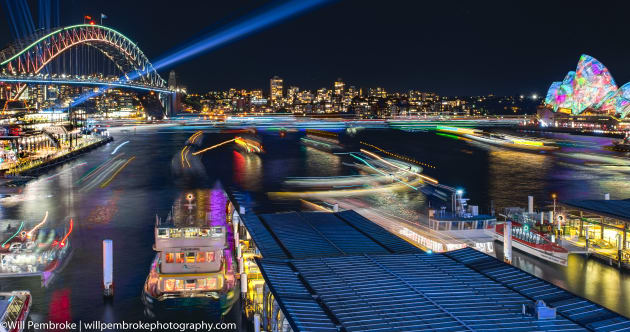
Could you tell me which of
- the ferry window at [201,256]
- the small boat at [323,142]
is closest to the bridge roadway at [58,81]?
the small boat at [323,142]

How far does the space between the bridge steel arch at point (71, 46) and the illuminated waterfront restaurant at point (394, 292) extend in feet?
163

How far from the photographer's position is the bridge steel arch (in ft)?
184

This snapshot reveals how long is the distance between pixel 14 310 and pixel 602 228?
43.7ft

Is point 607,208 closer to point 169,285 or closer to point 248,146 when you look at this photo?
point 169,285

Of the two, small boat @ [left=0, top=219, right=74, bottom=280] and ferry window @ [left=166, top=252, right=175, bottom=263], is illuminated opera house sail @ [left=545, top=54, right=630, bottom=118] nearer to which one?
small boat @ [left=0, top=219, right=74, bottom=280]

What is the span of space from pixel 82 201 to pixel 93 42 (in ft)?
183

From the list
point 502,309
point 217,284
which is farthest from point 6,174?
point 502,309

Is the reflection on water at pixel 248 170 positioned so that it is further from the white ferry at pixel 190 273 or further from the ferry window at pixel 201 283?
the ferry window at pixel 201 283

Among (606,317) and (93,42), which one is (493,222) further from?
(93,42)

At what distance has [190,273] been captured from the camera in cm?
1283

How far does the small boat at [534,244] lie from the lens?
14969mm

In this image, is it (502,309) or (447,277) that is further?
(447,277)

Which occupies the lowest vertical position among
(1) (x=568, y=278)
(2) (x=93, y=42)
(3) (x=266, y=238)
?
(1) (x=568, y=278)

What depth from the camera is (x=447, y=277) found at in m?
9.36
